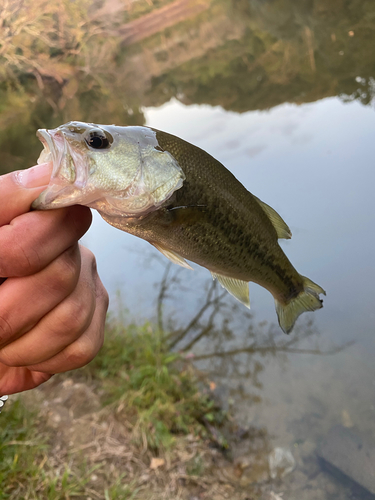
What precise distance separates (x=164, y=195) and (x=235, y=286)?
30.4 inches

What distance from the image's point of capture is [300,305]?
221 cm

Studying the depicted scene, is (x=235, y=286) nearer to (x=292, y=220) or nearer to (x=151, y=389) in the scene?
(x=151, y=389)

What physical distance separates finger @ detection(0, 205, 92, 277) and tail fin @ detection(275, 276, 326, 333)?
56.7 inches

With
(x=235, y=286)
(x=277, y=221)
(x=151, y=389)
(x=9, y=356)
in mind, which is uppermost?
(x=277, y=221)

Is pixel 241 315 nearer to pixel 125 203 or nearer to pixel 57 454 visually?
pixel 57 454

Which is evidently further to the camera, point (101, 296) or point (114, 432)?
point (114, 432)

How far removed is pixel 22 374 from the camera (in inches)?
69.4

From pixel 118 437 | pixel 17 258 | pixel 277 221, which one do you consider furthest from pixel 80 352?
pixel 118 437

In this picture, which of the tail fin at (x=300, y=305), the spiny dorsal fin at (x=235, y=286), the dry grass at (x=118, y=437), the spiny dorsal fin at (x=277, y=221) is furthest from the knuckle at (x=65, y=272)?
the dry grass at (x=118, y=437)

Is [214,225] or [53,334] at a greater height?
[214,225]

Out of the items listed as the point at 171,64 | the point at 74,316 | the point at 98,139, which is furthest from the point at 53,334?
the point at 171,64

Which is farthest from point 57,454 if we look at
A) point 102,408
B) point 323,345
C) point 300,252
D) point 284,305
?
point 300,252

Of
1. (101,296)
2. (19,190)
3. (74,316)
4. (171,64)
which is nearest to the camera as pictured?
(19,190)

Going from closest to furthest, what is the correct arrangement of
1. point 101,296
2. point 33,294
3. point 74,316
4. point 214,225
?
point 33,294 → point 74,316 → point 214,225 → point 101,296
